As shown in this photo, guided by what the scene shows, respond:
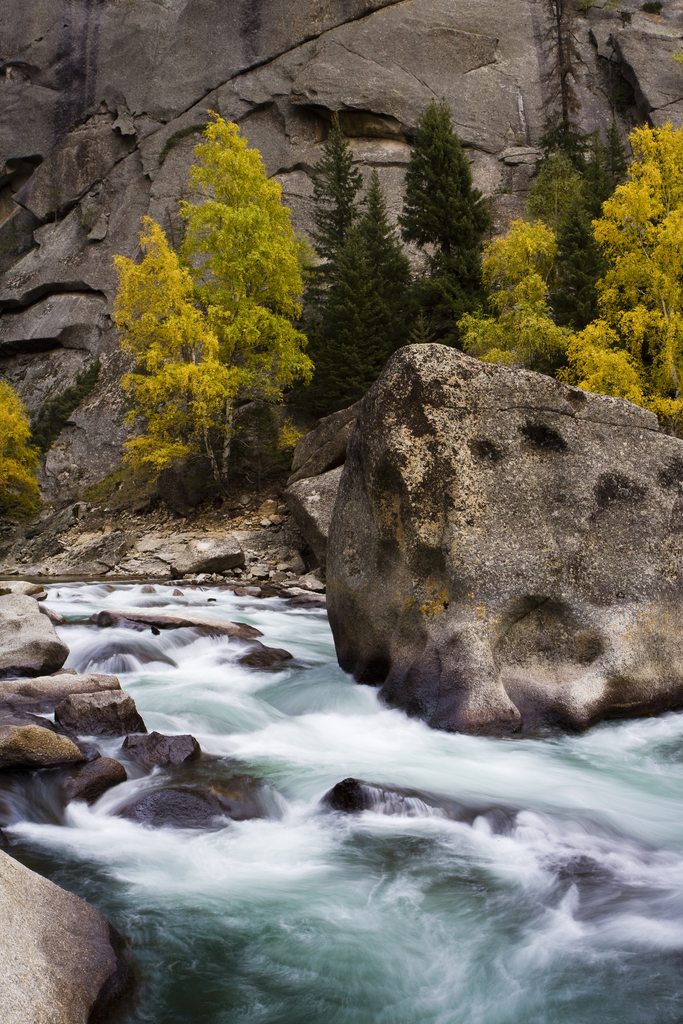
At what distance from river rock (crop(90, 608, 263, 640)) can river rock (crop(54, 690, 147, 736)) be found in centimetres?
359

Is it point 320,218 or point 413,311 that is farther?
point 320,218

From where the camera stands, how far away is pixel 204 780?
15.9 ft

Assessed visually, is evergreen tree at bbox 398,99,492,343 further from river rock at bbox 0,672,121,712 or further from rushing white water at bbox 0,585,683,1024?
rushing white water at bbox 0,585,683,1024

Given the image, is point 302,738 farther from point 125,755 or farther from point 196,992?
point 196,992

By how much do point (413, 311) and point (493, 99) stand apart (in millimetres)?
23664

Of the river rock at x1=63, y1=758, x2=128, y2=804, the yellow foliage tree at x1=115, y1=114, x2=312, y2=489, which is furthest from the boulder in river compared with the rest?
the yellow foliage tree at x1=115, y1=114, x2=312, y2=489

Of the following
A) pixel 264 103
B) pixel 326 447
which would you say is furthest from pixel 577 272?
pixel 264 103

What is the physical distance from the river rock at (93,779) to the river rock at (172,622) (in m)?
4.54

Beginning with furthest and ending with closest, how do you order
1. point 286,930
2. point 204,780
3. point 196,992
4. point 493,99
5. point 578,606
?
1. point 493,99
2. point 578,606
3. point 204,780
4. point 286,930
5. point 196,992

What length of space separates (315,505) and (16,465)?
19727 mm

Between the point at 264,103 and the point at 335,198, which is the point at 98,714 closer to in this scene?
the point at 335,198

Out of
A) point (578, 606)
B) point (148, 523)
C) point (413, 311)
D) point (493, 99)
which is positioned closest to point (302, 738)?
point (578, 606)

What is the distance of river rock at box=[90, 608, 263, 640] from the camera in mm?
9398

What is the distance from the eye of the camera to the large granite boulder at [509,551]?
5945 mm
